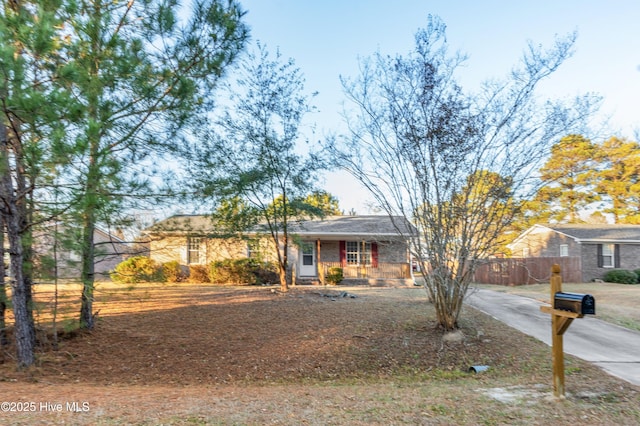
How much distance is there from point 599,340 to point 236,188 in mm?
8508

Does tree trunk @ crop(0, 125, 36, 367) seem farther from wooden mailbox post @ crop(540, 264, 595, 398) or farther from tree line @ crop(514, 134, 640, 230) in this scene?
tree line @ crop(514, 134, 640, 230)

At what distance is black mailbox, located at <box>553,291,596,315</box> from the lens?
4398mm

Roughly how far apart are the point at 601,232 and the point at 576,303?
24504 millimetres

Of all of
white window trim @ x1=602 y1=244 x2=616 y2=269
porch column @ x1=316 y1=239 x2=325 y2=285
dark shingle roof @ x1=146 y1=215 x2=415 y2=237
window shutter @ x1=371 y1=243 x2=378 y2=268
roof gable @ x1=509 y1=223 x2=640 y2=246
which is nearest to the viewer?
dark shingle roof @ x1=146 y1=215 x2=415 y2=237

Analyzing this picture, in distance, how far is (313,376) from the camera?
22.5ft

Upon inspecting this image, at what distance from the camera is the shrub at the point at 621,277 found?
2182 cm

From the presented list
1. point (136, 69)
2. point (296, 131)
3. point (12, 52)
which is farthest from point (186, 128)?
point (296, 131)

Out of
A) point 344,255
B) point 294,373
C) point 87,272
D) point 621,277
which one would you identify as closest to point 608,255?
point 621,277

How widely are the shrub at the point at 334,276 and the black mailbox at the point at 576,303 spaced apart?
589 inches

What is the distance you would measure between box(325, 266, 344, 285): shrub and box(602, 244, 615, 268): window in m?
16.1

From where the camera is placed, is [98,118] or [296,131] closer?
[98,118]

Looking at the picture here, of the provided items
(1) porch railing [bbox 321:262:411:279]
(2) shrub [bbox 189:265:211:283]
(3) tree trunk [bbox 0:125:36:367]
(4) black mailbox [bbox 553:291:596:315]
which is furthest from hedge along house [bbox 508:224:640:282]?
(3) tree trunk [bbox 0:125:36:367]

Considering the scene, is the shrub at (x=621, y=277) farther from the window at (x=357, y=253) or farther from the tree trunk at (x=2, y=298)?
the tree trunk at (x=2, y=298)

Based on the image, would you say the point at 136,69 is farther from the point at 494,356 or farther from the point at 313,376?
the point at 494,356
